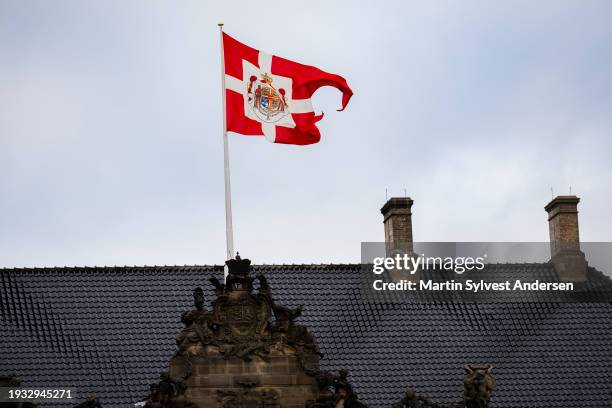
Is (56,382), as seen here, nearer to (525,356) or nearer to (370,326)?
(370,326)

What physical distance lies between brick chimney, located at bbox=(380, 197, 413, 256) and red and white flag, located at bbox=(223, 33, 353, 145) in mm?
13262

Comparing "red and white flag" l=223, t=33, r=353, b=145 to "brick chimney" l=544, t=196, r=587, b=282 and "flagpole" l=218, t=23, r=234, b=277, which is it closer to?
"flagpole" l=218, t=23, r=234, b=277

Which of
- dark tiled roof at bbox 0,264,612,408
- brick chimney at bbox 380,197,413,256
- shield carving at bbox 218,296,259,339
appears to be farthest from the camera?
brick chimney at bbox 380,197,413,256

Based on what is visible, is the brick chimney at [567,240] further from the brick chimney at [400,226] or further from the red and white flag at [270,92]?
the red and white flag at [270,92]

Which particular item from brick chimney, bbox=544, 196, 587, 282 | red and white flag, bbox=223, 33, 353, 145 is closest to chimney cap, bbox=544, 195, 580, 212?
brick chimney, bbox=544, 196, 587, 282

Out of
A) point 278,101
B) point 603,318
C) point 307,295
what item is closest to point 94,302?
point 307,295

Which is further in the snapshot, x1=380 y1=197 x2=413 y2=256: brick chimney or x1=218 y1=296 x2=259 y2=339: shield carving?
x1=380 y1=197 x2=413 y2=256: brick chimney

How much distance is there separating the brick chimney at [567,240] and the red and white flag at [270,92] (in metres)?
15.7

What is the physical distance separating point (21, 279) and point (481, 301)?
48.8 ft

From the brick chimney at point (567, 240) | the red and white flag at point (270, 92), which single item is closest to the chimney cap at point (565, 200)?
the brick chimney at point (567, 240)

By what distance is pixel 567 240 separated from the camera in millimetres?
59750

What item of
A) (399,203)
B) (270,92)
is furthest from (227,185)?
(399,203)

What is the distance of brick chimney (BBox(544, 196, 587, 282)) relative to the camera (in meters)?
59.4

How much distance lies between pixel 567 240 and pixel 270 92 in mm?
17144
